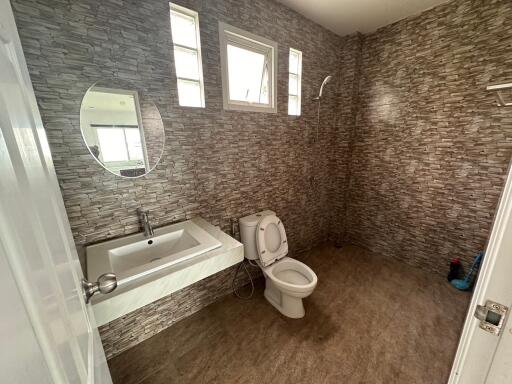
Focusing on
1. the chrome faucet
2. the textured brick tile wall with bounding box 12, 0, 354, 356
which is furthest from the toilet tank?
the chrome faucet

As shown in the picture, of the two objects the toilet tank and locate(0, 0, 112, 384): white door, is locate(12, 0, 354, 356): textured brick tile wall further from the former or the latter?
locate(0, 0, 112, 384): white door

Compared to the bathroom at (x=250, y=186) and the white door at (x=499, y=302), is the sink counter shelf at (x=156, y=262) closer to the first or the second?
the bathroom at (x=250, y=186)

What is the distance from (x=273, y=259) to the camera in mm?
1818

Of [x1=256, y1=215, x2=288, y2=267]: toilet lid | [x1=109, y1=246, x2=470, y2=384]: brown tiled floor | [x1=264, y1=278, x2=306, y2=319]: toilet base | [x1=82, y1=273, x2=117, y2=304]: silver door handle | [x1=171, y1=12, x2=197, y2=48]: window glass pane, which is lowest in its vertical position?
[x1=109, y1=246, x2=470, y2=384]: brown tiled floor

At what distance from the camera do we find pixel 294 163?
2.24 metres

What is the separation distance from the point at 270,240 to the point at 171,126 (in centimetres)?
124

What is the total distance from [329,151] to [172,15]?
6.78 ft

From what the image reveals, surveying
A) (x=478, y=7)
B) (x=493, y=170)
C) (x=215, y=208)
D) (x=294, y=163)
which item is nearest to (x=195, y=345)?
(x=215, y=208)

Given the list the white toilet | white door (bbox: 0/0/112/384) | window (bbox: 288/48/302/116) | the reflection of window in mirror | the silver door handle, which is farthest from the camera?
window (bbox: 288/48/302/116)

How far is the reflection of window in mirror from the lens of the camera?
116 cm

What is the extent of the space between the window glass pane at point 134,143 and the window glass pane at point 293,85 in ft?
5.03

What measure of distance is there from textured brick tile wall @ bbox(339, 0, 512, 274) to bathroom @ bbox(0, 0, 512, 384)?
2cm

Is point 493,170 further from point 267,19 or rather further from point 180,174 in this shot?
point 180,174

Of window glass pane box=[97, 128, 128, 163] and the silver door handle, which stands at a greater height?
window glass pane box=[97, 128, 128, 163]
